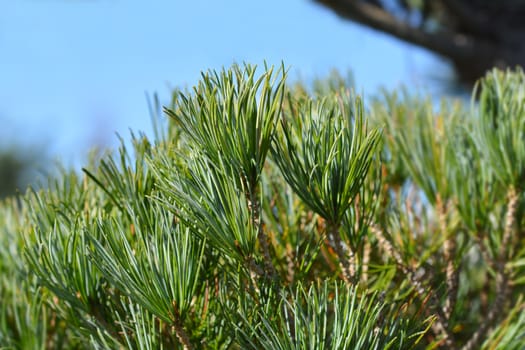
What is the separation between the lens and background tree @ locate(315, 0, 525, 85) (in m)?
1.21

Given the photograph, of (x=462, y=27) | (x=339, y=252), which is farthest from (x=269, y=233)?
(x=462, y=27)

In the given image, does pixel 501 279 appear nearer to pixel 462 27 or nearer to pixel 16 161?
pixel 462 27

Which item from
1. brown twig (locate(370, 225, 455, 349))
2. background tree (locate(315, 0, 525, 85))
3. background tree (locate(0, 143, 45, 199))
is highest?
background tree (locate(0, 143, 45, 199))

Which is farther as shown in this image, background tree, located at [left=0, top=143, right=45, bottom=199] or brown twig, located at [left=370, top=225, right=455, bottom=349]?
background tree, located at [left=0, top=143, right=45, bottom=199]

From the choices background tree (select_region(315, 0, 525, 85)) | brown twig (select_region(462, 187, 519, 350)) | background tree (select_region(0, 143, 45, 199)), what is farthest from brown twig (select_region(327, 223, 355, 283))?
background tree (select_region(0, 143, 45, 199))

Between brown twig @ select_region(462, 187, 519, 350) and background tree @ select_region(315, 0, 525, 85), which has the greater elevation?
background tree @ select_region(315, 0, 525, 85)

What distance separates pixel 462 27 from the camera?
1.29 meters

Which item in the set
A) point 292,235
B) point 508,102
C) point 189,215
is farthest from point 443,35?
point 189,215

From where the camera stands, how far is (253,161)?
343 millimetres

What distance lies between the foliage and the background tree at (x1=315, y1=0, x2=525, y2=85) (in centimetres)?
73

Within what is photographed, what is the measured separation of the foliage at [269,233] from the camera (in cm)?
33

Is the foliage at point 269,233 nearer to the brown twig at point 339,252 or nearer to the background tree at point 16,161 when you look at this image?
the brown twig at point 339,252

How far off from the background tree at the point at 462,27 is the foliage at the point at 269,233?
732 millimetres

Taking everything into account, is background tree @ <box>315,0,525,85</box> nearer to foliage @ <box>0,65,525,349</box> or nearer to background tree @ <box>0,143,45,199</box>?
foliage @ <box>0,65,525,349</box>
